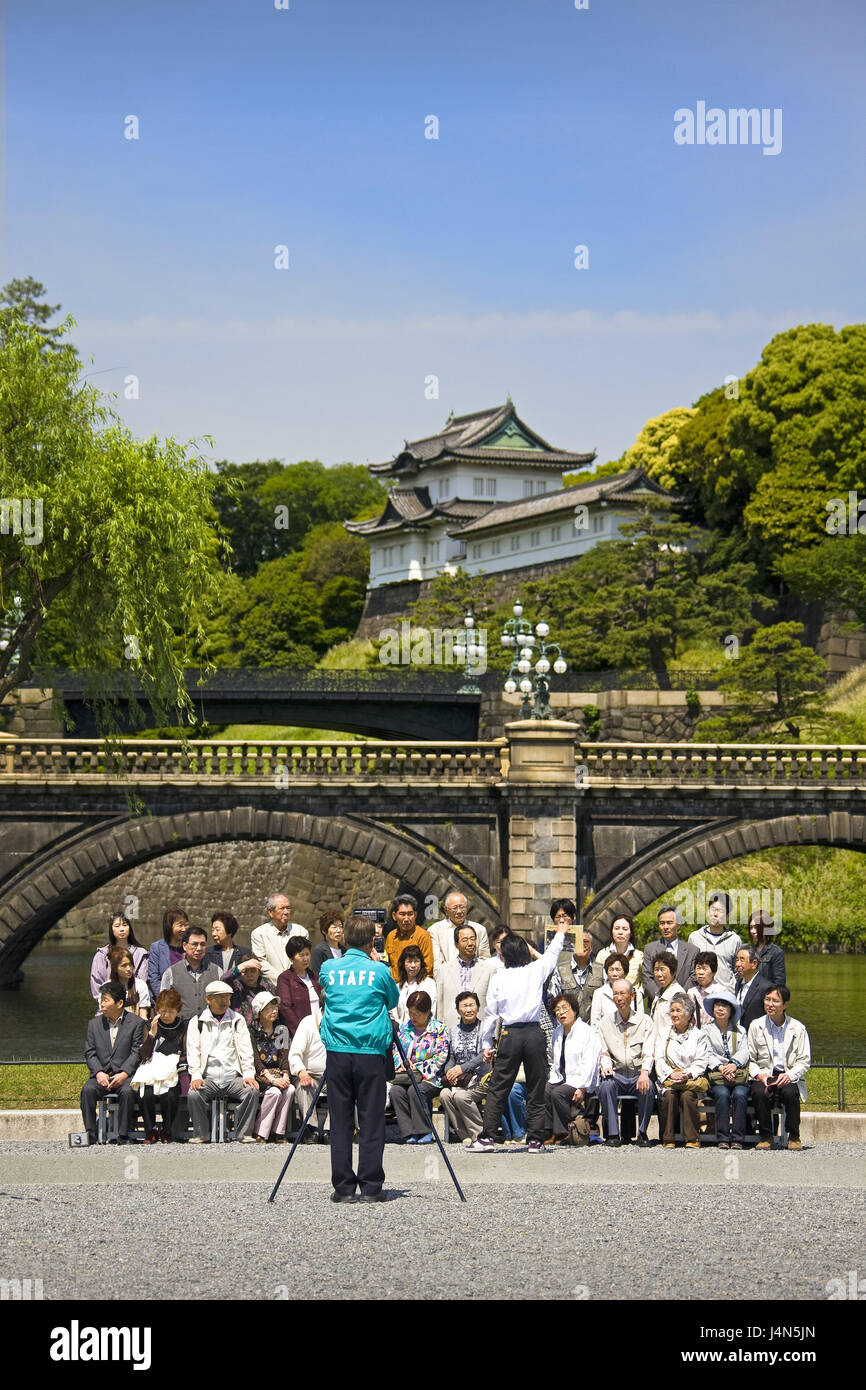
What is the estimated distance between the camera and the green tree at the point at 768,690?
50094mm

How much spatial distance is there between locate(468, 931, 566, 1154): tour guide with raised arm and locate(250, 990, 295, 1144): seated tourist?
150cm

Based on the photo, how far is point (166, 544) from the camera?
25469 mm

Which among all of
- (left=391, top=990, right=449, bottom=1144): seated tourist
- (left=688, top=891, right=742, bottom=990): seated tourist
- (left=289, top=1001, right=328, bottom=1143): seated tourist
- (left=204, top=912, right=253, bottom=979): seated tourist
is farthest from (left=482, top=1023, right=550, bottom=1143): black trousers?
(left=688, top=891, right=742, bottom=990): seated tourist

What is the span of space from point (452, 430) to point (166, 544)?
215 ft

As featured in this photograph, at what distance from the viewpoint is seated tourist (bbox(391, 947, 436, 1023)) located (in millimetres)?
13711

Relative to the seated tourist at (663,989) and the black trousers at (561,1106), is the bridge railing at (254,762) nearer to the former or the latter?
the seated tourist at (663,989)

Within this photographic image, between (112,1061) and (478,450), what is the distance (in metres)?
71.4

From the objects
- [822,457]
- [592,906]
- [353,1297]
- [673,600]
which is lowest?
[592,906]

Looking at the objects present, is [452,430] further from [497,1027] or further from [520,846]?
[497,1027]

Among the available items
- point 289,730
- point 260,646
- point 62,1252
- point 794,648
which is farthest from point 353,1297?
point 260,646

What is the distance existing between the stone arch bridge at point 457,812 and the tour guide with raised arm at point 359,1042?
2285 cm

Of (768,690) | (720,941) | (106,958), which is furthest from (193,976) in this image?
(768,690)

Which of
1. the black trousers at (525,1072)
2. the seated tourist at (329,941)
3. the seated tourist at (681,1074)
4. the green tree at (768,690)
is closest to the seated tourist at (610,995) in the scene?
the seated tourist at (681,1074)

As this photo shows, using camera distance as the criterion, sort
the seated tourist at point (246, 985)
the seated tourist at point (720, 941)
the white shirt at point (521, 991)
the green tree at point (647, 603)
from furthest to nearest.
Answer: the green tree at point (647, 603) → the seated tourist at point (720, 941) → the seated tourist at point (246, 985) → the white shirt at point (521, 991)
